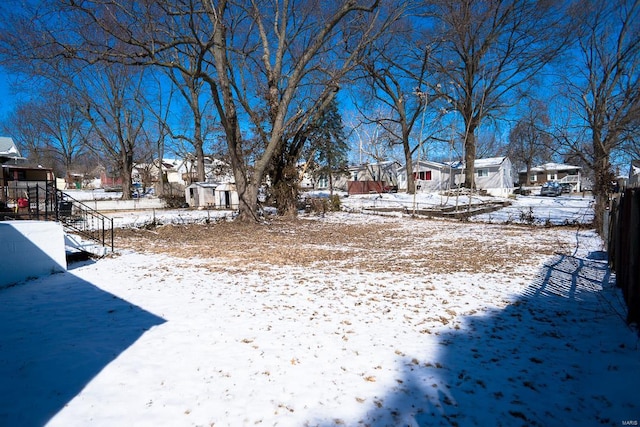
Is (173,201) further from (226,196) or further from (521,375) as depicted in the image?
(521,375)

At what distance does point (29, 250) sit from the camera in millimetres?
6668

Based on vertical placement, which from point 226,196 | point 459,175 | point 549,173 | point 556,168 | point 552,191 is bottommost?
point 226,196

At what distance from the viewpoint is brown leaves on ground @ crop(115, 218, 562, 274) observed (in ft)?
27.0

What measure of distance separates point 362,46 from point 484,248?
427 inches

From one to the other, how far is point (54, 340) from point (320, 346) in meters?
3.06

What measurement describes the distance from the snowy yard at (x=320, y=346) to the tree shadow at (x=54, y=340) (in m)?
0.02

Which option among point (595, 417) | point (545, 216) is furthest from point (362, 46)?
point (595, 417)

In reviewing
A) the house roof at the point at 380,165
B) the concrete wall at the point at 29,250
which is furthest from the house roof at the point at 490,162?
the concrete wall at the point at 29,250

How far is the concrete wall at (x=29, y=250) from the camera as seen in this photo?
621 cm

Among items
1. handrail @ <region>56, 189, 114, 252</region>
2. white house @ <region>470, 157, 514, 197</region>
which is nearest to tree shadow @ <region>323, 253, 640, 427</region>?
handrail @ <region>56, 189, 114, 252</region>

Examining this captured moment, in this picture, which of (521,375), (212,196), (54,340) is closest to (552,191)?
A: (212,196)

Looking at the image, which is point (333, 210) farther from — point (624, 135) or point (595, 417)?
point (595, 417)

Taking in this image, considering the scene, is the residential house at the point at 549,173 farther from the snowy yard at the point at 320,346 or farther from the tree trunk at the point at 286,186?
the snowy yard at the point at 320,346

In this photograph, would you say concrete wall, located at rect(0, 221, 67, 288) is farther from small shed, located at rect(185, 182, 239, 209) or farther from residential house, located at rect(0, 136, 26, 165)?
small shed, located at rect(185, 182, 239, 209)
